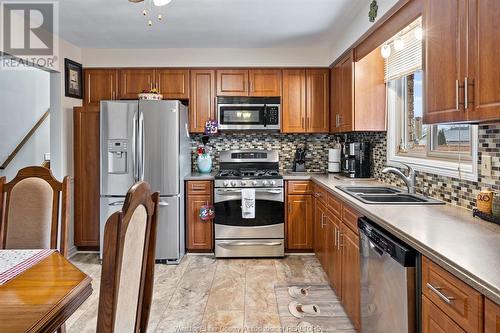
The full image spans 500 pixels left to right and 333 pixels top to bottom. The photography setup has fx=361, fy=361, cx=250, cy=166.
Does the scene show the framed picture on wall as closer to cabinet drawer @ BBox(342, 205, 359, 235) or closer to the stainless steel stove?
the stainless steel stove

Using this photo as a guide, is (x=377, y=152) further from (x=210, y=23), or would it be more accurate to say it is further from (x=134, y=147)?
(x=134, y=147)

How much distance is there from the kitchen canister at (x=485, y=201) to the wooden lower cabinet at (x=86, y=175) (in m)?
3.67

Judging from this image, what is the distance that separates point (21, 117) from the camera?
5.01 meters

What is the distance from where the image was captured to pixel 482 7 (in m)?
1.44

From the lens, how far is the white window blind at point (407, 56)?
9.16ft

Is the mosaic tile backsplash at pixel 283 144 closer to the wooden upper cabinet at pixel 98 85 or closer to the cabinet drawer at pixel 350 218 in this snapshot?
the wooden upper cabinet at pixel 98 85

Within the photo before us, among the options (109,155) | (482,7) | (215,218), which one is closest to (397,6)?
(482,7)

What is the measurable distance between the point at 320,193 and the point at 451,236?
2.11 m

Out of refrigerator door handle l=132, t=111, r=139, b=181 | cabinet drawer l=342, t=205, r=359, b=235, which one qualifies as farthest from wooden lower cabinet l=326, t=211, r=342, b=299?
refrigerator door handle l=132, t=111, r=139, b=181

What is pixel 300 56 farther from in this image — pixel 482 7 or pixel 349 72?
pixel 482 7

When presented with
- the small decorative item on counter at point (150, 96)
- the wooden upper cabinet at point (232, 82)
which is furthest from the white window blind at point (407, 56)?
the small decorative item on counter at point (150, 96)

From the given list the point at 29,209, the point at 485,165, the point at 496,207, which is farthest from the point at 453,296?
the point at 29,209

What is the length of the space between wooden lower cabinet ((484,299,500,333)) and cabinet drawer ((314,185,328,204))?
7.34ft

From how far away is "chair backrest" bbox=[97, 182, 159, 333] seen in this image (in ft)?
3.06
